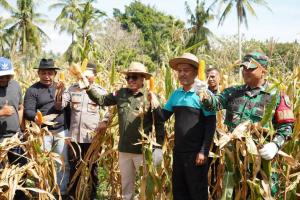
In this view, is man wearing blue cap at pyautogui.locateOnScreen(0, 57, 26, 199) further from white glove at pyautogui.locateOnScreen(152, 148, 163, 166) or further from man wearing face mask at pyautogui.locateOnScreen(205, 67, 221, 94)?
man wearing face mask at pyautogui.locateOnScreen(205, 67, 221, 94)

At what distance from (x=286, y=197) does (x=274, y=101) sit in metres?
0.81

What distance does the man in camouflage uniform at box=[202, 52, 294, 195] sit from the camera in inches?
95.7

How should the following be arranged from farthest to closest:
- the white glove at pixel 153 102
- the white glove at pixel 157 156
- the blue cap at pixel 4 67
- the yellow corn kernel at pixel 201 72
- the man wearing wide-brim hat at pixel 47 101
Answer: the man wearing wide-brim hat at pixel 47 101, the blue cap at pixel 4 67, the white glove at pixel 157 156, the white glove at pixel 153 102, the yellow corn kernel at pixel 201 72

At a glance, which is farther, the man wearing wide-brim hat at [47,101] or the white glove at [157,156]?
the man wearing wide-brim hat at [47,101]

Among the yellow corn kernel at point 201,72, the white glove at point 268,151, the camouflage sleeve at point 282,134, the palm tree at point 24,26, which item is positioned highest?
the palm tree at point 24,26

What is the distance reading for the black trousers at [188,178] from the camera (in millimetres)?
2803

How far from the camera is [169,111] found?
9.78 feet

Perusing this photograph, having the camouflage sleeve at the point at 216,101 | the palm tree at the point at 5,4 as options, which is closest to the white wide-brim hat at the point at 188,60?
the camouflage sleeve at the point at 216,101

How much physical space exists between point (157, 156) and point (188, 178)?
1.16 ft

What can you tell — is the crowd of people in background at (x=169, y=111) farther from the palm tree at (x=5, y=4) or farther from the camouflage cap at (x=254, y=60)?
the palm tree at (x=5, y=4)

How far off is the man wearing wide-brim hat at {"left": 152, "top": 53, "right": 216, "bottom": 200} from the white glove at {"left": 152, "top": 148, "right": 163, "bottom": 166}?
0.77 ft

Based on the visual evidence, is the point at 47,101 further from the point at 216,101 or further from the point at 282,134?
the point at 282,134

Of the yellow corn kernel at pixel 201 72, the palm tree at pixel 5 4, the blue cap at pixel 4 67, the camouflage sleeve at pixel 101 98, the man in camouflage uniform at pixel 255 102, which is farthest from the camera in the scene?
the palm tree at pixel 5 4

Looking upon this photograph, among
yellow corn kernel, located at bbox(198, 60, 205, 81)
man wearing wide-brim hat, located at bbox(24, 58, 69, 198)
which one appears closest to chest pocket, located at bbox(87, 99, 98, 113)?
man wearing wide-brim hat, located at bbox(24, 58, 69, 198)
